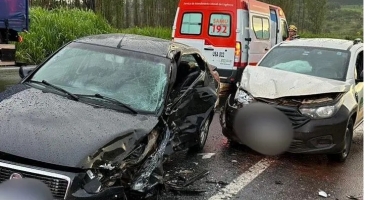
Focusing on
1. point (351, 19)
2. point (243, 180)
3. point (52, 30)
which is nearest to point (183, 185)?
point (243, 180)

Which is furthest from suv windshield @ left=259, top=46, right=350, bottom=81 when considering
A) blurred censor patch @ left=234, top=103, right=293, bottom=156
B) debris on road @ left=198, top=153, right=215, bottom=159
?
debris on road @ left=198, top=153, right=215, bottom=159

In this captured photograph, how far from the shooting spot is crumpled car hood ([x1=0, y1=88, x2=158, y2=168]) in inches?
130

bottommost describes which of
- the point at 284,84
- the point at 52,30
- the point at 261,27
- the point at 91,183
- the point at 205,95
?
the point at 91,183

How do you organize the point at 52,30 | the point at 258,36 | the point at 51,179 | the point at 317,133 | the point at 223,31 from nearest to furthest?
the point at 51,179 → the point at 317,133 → the point at 223,31 → the point at 258,36 → the point at 52,30

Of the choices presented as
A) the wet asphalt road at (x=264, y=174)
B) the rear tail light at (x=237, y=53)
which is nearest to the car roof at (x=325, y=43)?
the wet asphalt road at (x=264, y=174)

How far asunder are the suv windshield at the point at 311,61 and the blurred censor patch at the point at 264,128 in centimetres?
136

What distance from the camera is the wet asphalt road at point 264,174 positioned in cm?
518

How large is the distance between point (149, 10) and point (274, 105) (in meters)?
18.6

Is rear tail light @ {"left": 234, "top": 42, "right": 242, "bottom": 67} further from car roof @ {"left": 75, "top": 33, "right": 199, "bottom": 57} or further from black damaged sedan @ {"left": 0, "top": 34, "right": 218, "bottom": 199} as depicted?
car roof @ {"left": 75, "top": 33, "right": 199, "bottom": 57}

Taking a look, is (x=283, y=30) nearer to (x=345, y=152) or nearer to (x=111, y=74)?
(x=345, y=152)

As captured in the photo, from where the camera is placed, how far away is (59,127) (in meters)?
3.65

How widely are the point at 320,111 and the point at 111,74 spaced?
9.69 feet

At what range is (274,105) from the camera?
251 inches

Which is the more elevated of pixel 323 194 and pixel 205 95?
pixel 205 95
